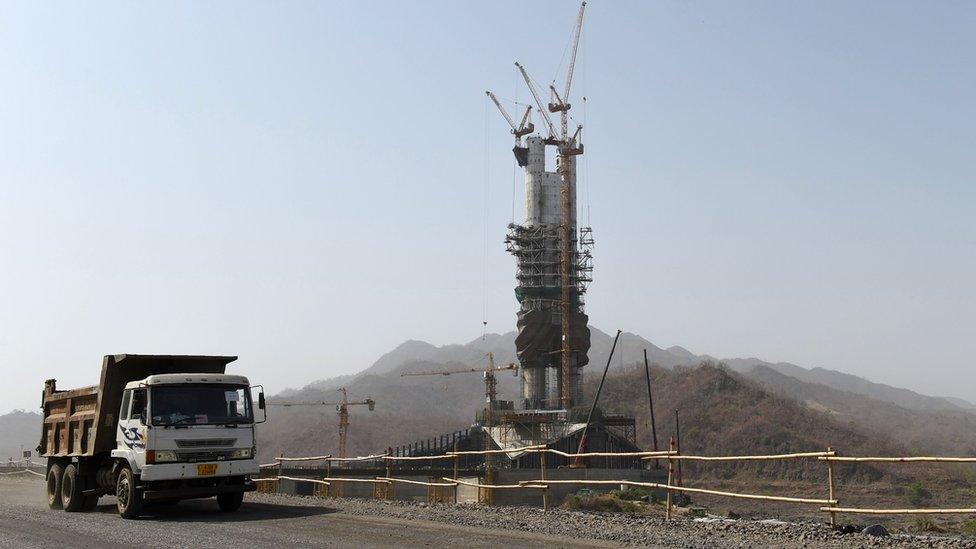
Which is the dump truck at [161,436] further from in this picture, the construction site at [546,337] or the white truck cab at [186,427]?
the construction site at [546,337]

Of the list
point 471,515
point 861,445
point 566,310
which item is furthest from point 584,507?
point 861,445

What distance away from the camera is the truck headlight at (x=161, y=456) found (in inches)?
864

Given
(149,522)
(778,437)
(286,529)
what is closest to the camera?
(286,529)

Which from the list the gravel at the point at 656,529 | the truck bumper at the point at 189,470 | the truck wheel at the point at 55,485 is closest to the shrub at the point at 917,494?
the gravel at the point at 656,529

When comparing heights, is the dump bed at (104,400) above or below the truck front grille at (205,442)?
above

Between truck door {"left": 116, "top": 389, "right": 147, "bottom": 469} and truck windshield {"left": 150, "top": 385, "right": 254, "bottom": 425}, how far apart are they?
366 mm

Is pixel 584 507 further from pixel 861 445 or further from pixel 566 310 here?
pixel 861 445

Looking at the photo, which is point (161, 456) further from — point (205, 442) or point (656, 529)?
point (656, 529)

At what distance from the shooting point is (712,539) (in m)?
17.7

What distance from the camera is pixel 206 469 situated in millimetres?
22578

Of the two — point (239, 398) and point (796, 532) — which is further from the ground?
point (239, 398)

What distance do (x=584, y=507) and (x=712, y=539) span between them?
3449 cm

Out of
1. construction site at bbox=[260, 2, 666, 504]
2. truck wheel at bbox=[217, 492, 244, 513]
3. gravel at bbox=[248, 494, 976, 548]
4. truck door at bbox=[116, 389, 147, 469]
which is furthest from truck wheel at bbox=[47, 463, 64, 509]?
construction site at bbox=[260, 2, 666, 504]

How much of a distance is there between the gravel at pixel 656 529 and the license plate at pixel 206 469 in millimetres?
3820
